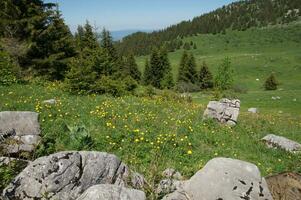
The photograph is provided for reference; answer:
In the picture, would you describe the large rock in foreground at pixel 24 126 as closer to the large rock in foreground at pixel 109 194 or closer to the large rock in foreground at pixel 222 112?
the large rock in foreground at pixel 109 194

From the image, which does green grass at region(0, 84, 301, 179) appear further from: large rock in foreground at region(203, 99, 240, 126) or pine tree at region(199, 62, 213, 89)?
A: pine tree at region(199, 62, 213, 89)

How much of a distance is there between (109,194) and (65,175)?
1.27m

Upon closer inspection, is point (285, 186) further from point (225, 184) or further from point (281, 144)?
point (281, 144)

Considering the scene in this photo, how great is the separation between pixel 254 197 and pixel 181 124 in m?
7.53

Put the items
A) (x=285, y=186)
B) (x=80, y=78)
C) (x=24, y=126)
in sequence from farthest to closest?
(x=80, y=78)
(x=24, y=126)
(x=285, y=186)

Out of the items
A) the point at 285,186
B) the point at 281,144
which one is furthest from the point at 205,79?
the point at 285,186

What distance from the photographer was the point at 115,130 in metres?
11.6

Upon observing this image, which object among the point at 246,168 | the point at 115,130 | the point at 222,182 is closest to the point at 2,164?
the point at 222,182

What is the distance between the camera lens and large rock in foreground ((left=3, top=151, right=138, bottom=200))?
19.3 feet

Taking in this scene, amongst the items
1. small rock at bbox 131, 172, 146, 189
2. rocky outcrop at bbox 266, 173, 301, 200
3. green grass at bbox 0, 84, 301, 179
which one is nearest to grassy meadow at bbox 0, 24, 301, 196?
green grass at bbox 0, 84, 301, 179

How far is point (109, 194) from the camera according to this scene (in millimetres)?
5266

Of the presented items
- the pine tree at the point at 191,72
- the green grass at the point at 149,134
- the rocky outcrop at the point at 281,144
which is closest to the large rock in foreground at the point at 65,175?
the green grass at the point at 149,134

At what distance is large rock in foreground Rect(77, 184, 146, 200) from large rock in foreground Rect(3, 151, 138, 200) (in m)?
0.82

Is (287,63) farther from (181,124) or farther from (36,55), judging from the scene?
(181,124)
